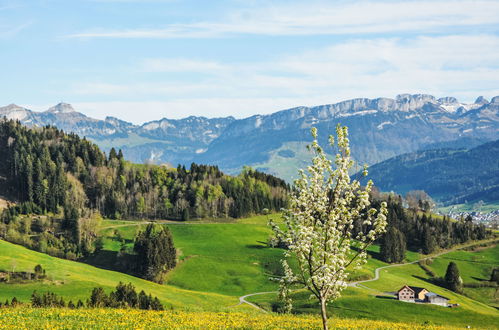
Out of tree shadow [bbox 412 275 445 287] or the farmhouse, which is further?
tree shadow [bbox 412 275 445 287]

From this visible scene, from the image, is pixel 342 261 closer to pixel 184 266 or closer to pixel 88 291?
pixel 88 291

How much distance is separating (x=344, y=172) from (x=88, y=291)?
8404cm

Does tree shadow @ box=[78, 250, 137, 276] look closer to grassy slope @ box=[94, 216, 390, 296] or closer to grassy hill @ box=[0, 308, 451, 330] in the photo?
grassy slope @ box=[94, 216, 390, 296]

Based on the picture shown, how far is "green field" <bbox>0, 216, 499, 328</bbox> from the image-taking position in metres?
102

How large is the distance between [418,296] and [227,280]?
176ft

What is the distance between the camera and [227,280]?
5768 inches

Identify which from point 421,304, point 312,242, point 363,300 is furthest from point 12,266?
point 312,242

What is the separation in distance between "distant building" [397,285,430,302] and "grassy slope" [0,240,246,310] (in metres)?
41.9

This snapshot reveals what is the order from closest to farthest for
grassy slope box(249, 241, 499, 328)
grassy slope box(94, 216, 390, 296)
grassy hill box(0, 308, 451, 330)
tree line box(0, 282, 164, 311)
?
grassy hill box(0, 308, 451, 330) → tree line box(0, 282, 164, 311) → grassy slope box(249, 241, 499, 328) → grassy slope box(94, 216, 390, 296)

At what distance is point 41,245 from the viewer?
16062 centimetres

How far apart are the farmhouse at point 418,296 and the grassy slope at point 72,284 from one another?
4258 centimetres

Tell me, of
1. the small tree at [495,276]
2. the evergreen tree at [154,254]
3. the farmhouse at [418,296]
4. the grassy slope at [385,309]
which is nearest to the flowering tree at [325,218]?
the grassy slope at [385,309]

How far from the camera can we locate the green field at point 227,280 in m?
102

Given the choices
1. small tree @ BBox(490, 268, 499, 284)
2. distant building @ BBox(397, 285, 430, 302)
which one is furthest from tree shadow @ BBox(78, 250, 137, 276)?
small tree @ BBox(490, 268, 499, 284)
